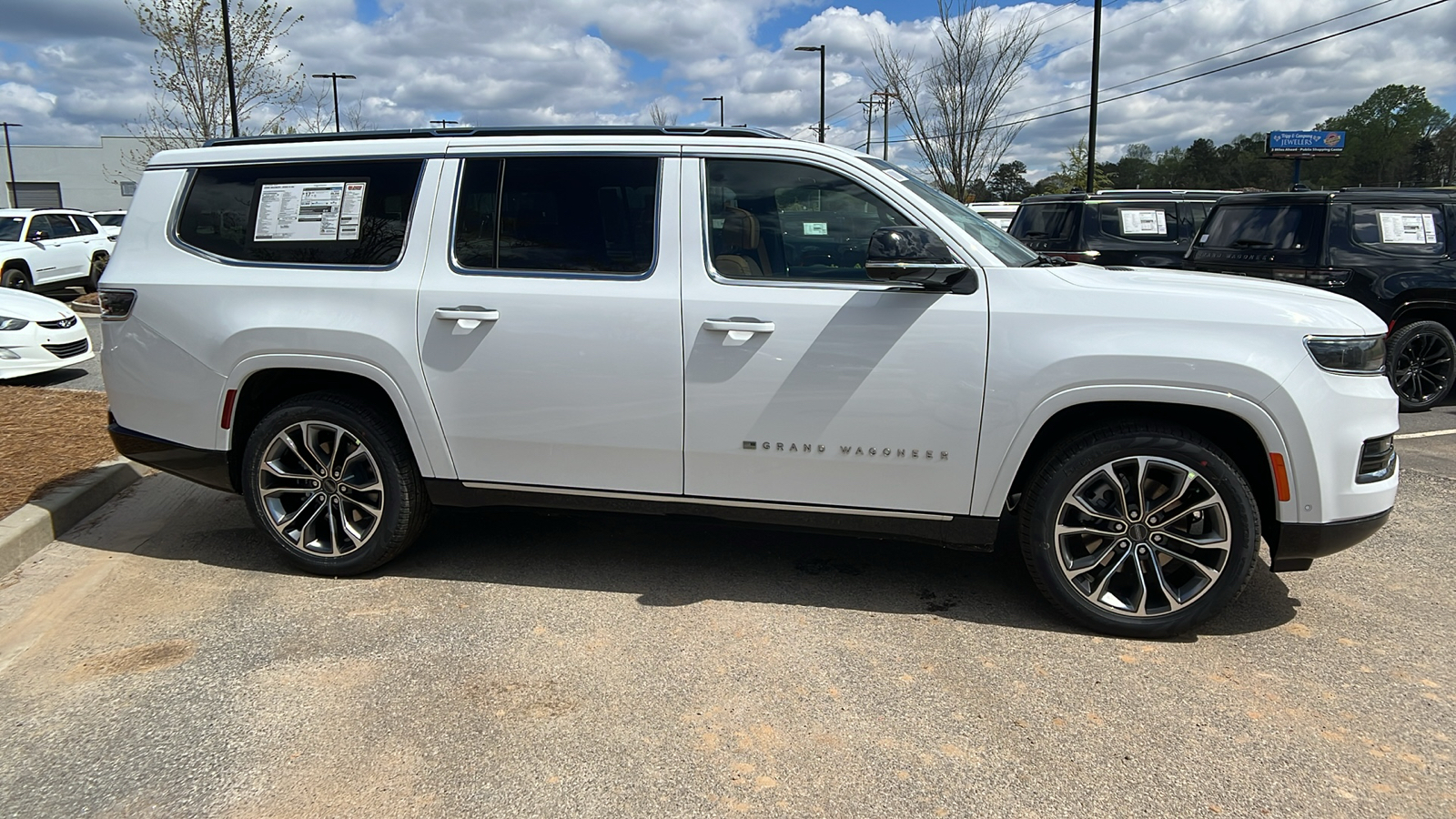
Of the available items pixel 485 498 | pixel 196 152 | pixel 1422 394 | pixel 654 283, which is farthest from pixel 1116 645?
pixel 1422 394

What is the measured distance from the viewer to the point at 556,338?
3.84 m

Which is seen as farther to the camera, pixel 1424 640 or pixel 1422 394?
pixel 1422 394

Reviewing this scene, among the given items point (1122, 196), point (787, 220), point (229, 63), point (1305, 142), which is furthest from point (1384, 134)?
point (787, 220)

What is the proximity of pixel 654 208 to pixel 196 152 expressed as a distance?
2230 millimetres

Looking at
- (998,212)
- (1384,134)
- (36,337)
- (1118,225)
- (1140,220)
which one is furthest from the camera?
(1384,134)

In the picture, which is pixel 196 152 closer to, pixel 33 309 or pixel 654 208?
pixel 654 208

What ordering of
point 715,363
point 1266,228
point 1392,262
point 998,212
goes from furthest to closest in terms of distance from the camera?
point 998,212
point 1266,228
point 1392,262
point 715,363

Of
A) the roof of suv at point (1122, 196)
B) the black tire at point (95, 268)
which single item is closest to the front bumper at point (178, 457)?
the roof of suv at point (1122, 196)

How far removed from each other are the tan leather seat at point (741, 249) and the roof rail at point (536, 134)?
0.38 metres

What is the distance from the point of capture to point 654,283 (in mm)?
3793

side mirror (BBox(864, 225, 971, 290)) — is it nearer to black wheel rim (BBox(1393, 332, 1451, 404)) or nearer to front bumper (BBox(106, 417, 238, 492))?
front bumper (BBox(106, 417, 238, 492))

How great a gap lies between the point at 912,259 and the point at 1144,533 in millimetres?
1401

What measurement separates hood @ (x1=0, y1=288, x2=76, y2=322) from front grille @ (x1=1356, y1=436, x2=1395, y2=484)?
10.9 metres

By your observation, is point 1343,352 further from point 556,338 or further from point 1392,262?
point 1392,262
